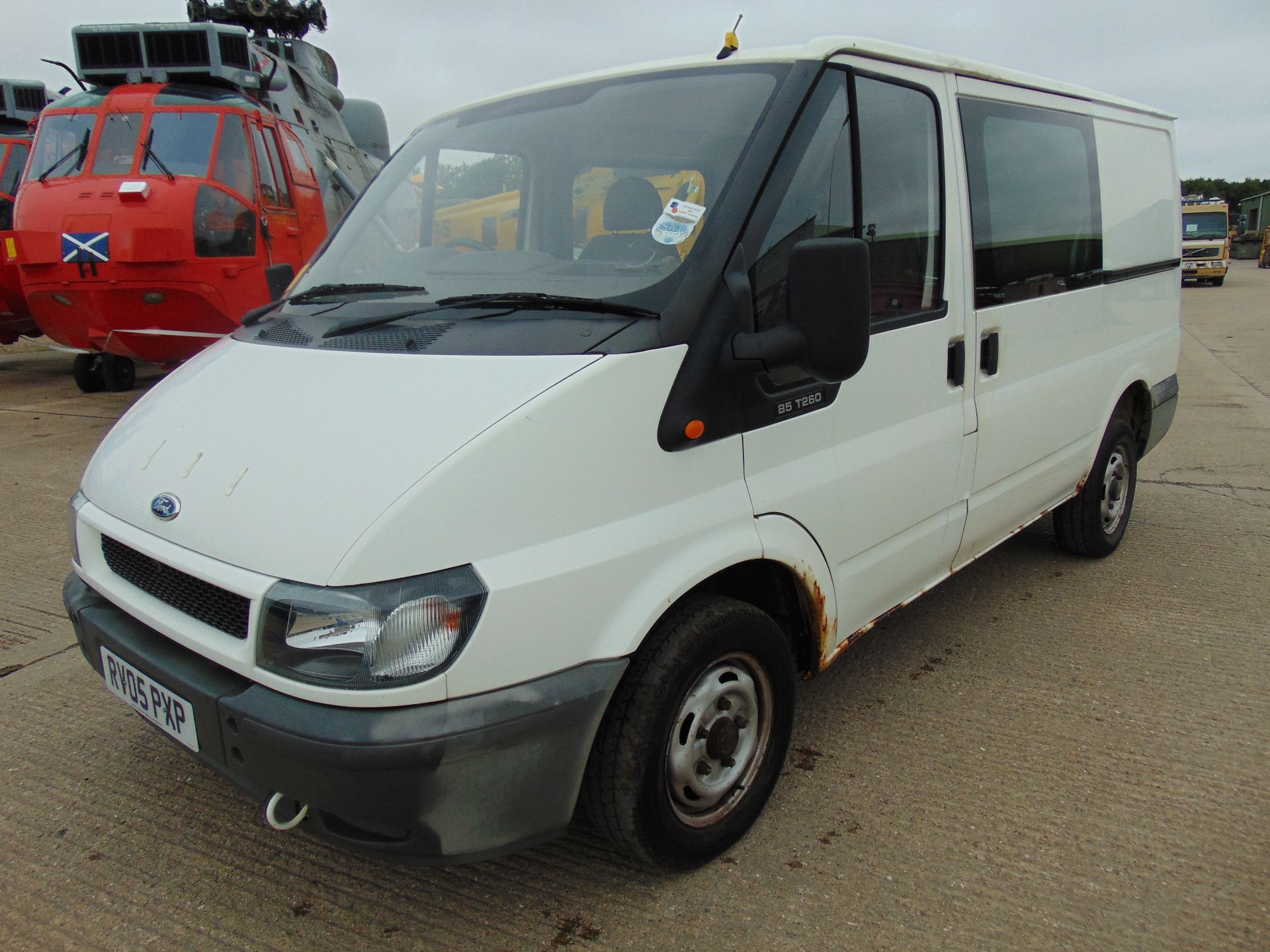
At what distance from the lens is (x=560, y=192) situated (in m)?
2.86

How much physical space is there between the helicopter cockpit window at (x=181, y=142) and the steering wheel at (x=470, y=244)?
6.34 meters

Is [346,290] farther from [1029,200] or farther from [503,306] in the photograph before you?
[1029,200]

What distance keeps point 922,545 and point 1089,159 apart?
211 centimetres

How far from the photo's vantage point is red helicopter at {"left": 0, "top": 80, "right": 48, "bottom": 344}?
34.6 feet

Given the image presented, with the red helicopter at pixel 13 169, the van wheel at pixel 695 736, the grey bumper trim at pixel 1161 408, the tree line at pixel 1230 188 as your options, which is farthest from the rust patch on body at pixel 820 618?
the tree line at pixel 1230 188

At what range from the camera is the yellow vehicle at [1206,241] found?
2789 centimetres

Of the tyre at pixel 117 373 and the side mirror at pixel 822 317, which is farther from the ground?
the side mirror at pixel 822 317

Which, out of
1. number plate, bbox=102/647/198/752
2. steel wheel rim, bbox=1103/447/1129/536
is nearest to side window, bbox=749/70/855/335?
number plate, bbox=102/647/198/752

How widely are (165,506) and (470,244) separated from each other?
3.99ft

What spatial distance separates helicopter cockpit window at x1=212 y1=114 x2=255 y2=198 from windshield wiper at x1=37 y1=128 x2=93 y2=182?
1190 millimetres

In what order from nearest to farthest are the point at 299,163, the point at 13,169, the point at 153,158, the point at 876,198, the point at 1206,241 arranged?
the point at 876,198 < the point at 153,158 < the point at 299,163 < the point at 13,169 < the point at 1206,241

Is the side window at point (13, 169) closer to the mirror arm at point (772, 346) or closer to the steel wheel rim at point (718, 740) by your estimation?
the mirror arm at point (772, 346)

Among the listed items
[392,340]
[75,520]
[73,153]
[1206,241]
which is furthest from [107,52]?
[1206,241]

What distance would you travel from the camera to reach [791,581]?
2.65 meters
